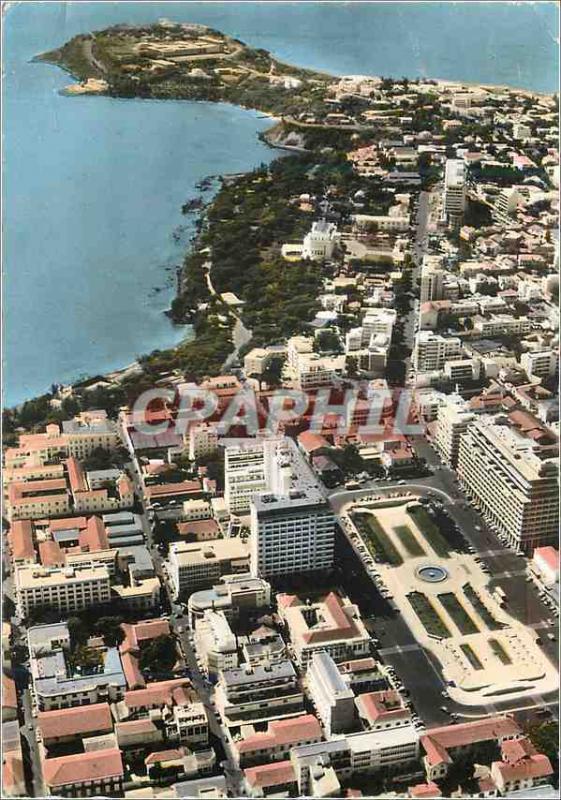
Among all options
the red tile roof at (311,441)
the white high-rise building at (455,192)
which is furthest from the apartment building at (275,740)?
the white high-rise building at (455,192)

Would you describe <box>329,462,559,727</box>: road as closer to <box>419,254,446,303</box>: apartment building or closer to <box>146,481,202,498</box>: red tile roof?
<box>146,481,202,498</box>: red tile roof

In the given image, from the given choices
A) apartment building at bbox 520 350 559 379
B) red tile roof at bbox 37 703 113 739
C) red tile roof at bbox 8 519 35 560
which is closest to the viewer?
red tile roof at bbox 37 703 113 739

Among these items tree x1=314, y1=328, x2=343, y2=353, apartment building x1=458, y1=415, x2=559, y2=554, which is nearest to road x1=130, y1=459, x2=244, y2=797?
apartment building x1=458, y1=415, x2=559, y2=554

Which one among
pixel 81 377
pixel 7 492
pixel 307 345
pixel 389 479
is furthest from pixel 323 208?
pixel 7 492

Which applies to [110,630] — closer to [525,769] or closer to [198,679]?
[198,679]

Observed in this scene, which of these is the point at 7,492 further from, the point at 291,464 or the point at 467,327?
the point at 467,327
